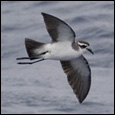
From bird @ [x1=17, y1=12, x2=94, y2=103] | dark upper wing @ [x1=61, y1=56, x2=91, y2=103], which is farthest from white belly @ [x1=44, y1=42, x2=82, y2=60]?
dark upper wing @ [x1=61, y1=56, x2=91, y2=103]

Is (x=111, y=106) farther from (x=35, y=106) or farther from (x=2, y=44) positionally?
(x=2, y=44)

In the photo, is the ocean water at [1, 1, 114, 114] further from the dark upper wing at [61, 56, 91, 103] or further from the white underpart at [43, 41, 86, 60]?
the white underpart at [43, 41, 86, 60]

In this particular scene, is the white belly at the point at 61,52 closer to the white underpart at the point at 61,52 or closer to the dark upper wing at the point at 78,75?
the white underpart at the point at 61,52

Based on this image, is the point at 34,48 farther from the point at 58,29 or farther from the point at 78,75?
the point at 78,75

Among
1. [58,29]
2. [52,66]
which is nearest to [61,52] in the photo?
[58,29]

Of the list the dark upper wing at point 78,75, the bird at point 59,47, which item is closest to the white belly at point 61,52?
the bird at point 59,47
